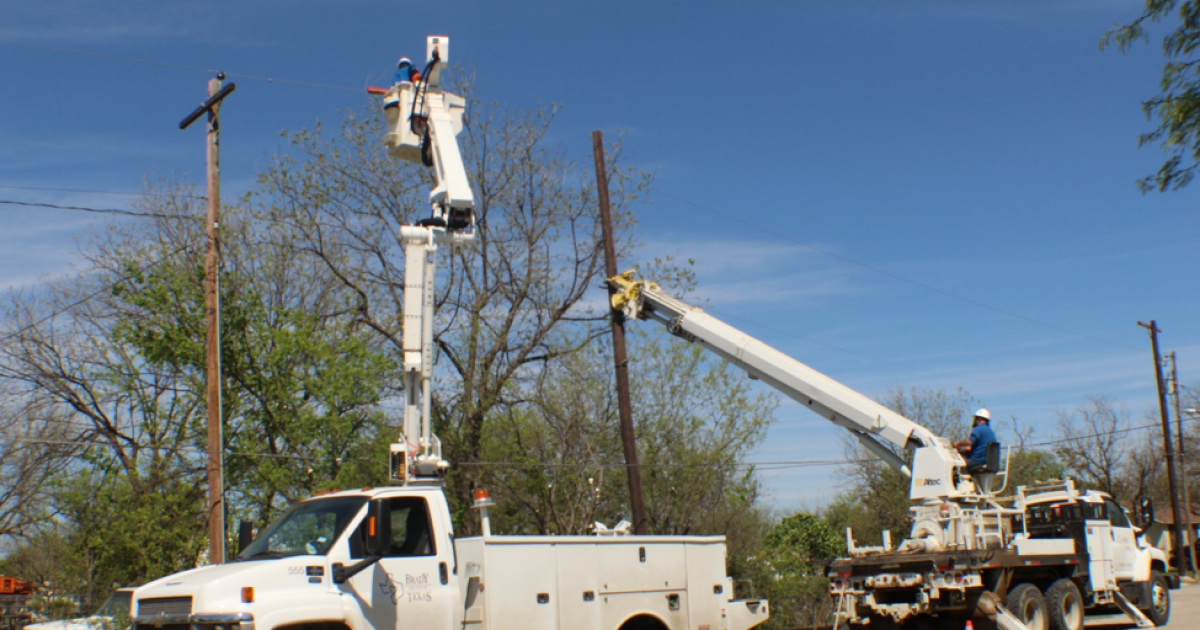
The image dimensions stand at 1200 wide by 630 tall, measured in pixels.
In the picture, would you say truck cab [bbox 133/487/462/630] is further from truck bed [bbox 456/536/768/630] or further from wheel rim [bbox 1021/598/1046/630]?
wheel rim [bbox 1021/598/1046/630]

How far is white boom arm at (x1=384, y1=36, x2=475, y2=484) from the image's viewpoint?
1102 cm

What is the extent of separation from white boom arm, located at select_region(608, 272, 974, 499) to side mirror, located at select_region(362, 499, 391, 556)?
25.8 feet

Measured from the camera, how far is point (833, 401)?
15.3 meters

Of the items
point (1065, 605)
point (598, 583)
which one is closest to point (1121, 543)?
point (1065, 605)

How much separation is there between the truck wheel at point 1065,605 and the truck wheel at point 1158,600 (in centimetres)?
286

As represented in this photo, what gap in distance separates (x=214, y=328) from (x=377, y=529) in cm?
912

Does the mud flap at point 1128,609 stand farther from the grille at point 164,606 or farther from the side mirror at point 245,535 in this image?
the grille at point 164,606

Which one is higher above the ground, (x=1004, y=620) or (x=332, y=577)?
(x=332, y=577)

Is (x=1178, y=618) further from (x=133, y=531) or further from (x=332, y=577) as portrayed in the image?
(x=133, y=531)

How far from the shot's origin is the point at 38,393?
1136 inches

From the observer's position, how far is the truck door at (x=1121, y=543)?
16297 millimetres

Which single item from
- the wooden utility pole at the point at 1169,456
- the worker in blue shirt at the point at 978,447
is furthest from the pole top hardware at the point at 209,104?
the wooden utility pole at the point at 1169,456

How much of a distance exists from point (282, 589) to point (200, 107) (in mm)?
11832

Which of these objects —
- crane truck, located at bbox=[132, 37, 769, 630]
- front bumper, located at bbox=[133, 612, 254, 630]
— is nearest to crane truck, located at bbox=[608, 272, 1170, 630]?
crane truck, located at bbox=[132, 37, 769, 630]
